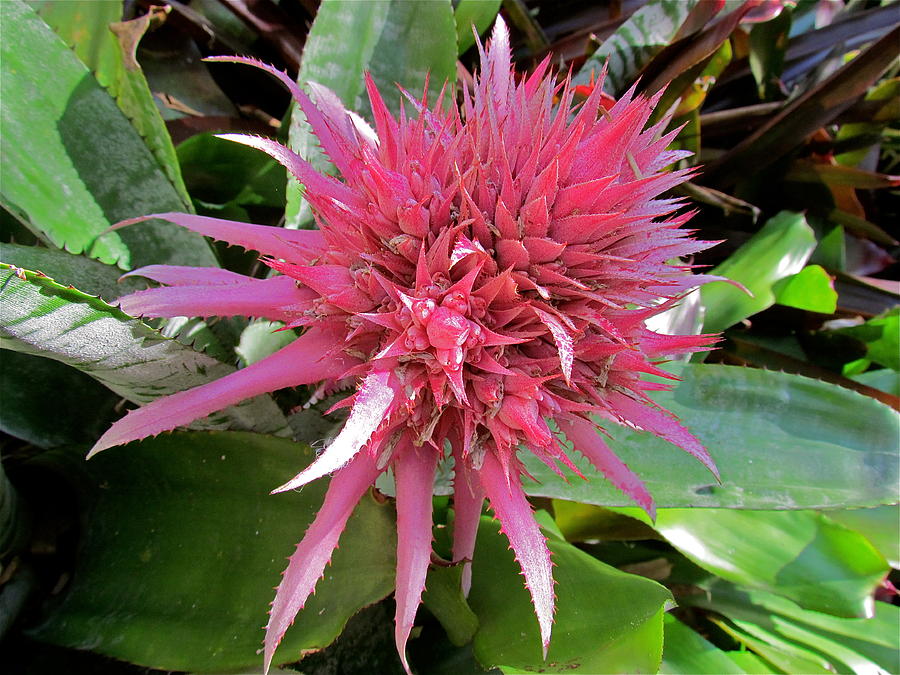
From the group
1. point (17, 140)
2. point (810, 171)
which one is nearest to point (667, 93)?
point (810, 171)

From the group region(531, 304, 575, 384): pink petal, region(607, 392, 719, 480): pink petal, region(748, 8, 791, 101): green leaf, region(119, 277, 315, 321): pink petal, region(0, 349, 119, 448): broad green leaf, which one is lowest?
region(0, 349, 119, 448): broad green leaf

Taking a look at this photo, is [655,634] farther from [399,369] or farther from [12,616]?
[12,616]

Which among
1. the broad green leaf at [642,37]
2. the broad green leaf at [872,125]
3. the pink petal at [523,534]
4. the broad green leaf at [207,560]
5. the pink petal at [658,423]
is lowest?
the broad green leaf at [207,560]

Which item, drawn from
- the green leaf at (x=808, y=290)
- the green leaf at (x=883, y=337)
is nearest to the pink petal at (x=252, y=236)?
the green leaf at (x=808, y=290)

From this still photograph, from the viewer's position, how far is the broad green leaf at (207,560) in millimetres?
558

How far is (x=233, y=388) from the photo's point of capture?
477 millimetres

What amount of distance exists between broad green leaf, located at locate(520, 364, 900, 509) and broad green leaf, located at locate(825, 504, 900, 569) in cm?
31

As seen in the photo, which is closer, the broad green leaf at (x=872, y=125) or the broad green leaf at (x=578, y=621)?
the broad green leaf at (x=578, y=621)

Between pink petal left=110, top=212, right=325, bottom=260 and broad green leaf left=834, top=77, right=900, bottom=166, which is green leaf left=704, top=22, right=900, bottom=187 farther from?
pink petal left=110, top=212, right=325, bottom=260

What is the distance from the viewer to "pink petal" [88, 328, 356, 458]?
0.46m

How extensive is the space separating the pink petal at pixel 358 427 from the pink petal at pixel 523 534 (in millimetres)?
117

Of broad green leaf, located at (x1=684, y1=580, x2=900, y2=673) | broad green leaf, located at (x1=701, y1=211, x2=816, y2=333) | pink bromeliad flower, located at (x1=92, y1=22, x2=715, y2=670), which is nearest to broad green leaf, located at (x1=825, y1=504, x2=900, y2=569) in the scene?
broad green leaf, located at (x1=684, y1=580, x2=900, y2=673)

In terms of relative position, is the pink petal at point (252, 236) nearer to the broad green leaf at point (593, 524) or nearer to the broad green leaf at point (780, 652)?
the broad green leaf at point (593, 524)

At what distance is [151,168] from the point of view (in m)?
0.68
